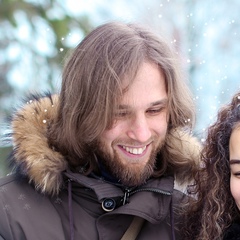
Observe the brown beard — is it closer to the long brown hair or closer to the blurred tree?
the long brown hair

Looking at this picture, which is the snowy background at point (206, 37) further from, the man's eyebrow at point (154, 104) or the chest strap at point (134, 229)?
the chest strap at point (134, 229)

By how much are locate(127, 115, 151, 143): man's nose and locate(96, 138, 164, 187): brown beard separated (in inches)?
4.8

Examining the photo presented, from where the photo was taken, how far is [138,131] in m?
2.55

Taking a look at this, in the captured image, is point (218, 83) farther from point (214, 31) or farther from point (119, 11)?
point (119, 11)

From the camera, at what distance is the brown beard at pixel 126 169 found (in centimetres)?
260

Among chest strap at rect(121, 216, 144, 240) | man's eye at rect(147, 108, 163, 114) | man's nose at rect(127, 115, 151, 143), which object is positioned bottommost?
chest strap at rect(121, 216, 144, 240)

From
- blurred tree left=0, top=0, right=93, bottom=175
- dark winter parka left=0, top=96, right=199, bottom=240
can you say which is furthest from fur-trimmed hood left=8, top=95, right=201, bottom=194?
blurred tree left=0, top=0, right=93, bottom=175

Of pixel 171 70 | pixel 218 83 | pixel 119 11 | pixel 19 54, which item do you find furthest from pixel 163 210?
pixel 218 83

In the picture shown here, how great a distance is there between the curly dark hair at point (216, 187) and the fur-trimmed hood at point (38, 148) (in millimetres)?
112

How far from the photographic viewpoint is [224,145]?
2.65 meters

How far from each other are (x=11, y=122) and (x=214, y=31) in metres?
5.74

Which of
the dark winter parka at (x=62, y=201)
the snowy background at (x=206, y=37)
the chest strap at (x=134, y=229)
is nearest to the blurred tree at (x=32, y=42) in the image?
the dark winter parka at (x=62, y=201)

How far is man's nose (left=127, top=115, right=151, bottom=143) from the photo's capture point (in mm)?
2547

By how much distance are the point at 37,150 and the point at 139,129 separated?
1.39 ft
